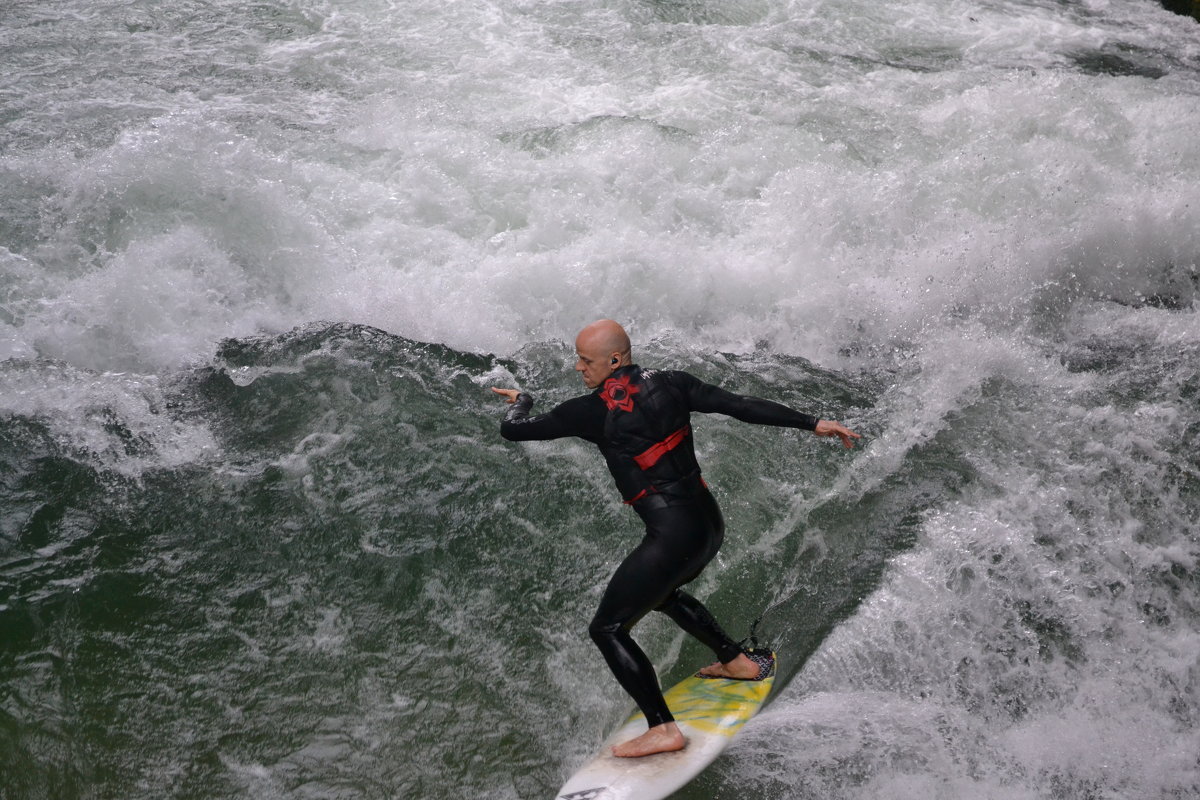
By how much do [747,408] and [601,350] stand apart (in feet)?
2.03

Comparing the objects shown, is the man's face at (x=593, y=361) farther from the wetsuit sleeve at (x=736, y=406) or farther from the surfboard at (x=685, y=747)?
the surfboard at (x=685, y=747)

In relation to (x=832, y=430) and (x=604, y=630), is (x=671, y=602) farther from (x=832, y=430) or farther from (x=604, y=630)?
(x=832, y=430)

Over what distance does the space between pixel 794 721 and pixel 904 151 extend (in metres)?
5.30

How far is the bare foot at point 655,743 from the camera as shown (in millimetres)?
4254

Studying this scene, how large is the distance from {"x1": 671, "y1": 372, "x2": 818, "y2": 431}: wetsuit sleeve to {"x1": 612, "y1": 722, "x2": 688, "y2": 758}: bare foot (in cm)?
124

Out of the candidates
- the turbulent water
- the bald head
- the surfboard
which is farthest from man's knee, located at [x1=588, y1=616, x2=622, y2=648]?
the bald head

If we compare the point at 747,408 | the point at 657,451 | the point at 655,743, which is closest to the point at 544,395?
the point at 657,451

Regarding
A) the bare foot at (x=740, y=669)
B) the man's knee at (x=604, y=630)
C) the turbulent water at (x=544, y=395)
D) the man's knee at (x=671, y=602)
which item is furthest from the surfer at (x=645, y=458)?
the turbulent water at (x=544, y=395)

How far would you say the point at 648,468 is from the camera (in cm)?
435

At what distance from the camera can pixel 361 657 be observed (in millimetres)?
4934

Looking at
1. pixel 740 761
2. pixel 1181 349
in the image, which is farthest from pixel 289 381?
pixel 1181 349

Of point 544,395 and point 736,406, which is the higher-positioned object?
point 736,406

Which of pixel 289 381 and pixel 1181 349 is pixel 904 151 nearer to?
pixel 1181 349

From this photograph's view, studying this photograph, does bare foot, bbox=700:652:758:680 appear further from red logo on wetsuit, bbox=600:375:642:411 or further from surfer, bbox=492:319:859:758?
red logo on wetsuit, bbox=600:375:642:411
